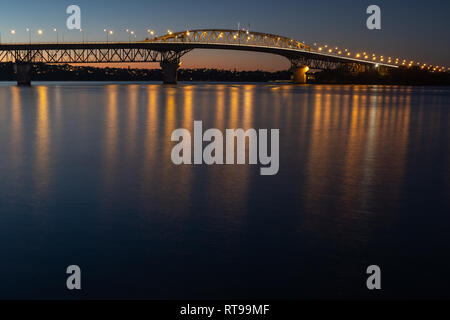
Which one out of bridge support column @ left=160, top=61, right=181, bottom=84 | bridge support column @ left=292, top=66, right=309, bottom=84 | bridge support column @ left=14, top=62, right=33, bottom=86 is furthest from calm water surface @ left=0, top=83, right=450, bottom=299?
bridge support column @ left=292, top=66, right=309, bottom=84

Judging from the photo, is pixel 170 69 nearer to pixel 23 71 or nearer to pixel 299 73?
pixel 23 71

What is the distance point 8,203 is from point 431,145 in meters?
15.4

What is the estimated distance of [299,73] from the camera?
164 metres

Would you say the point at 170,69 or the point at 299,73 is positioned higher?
the point at 170,69

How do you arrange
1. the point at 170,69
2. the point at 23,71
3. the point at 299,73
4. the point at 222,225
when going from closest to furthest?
the point at 222,225 < the point at 23,71 < the point at 170,69 < the point at 299,73

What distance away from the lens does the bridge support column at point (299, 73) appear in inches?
6422

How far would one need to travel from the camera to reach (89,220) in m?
8.22

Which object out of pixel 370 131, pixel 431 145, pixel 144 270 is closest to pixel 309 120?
pixel 370 131

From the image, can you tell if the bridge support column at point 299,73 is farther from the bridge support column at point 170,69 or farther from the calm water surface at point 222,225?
the calm water surface at point 222,225

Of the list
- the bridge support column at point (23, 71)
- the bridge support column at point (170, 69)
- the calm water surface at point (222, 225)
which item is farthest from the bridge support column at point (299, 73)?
the calm water surface at point (222, 225)

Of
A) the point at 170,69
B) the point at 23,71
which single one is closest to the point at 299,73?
the point at 170,69

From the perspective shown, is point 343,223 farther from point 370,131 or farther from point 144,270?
point 370,131

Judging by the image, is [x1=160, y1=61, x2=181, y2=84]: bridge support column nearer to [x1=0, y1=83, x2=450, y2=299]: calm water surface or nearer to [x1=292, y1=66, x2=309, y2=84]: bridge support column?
[x1=292, y1=66, x2=309, y2=84]: bridge support column
